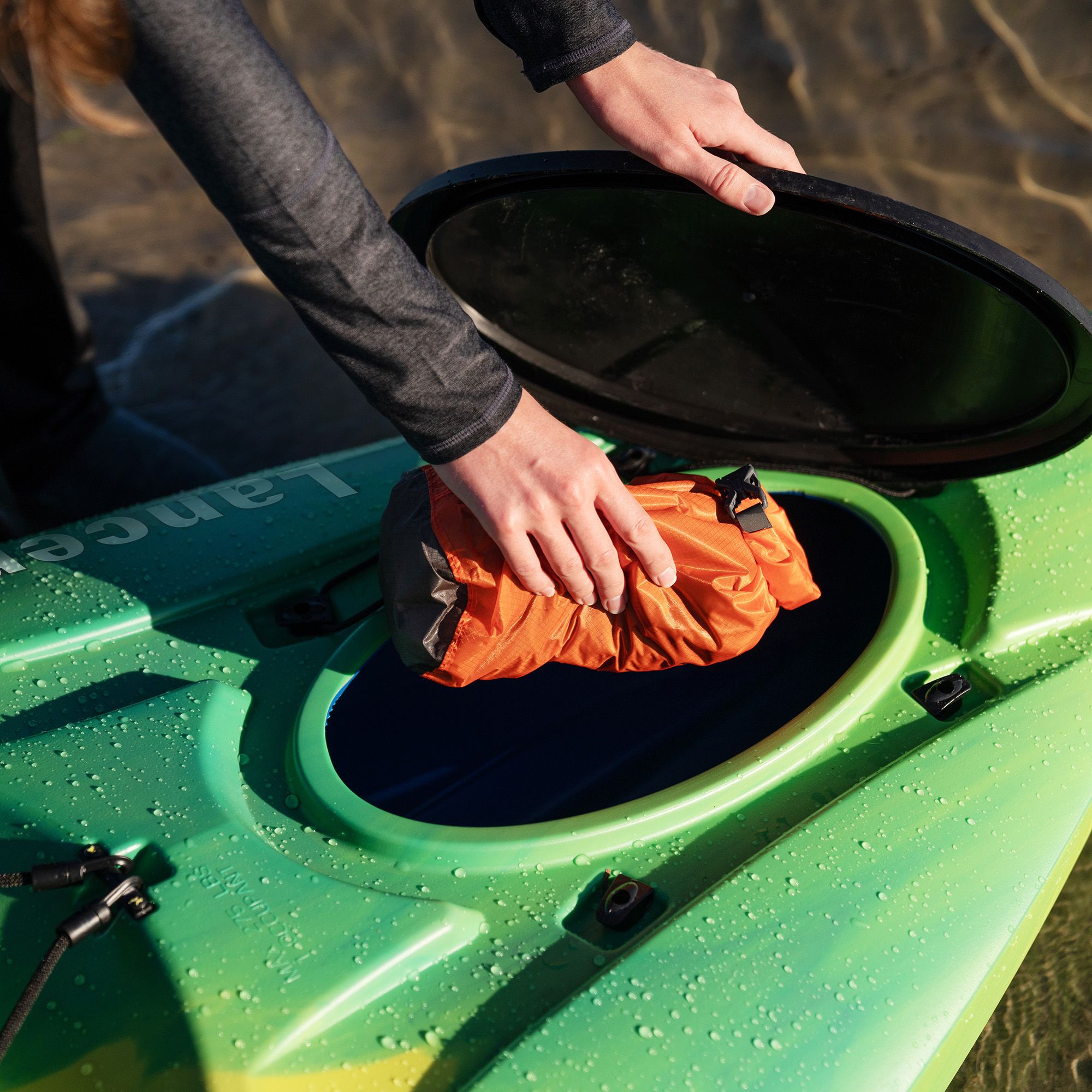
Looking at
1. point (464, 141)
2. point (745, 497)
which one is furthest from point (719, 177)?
point (464, 141)

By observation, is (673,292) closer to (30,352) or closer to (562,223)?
(562,223)

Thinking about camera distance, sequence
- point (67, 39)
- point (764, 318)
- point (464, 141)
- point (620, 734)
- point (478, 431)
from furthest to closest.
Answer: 1. point (464, 141)
2. point (764, 318)
3. point (620, 734)
4. point (478, 431)
5. point (67, 39)

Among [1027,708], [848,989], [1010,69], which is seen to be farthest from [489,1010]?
[1010,69]

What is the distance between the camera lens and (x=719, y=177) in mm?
832

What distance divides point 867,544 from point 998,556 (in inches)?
5.1

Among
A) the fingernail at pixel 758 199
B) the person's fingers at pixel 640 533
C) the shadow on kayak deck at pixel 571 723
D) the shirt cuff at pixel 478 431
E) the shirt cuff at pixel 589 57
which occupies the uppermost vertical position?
the shirt cuff at pixel 589 57

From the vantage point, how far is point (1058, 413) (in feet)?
3.22

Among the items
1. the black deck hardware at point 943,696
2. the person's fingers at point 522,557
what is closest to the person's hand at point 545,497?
the person's fingers at point 522,557

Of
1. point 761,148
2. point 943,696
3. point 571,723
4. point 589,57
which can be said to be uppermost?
point 589,57

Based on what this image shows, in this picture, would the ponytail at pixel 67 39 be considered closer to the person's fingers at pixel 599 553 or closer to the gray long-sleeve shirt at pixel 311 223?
the gray long-sleeve shirt at pixel 311 223

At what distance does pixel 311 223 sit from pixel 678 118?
40 centimetres

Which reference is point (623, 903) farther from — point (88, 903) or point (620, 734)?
point (88, 903)

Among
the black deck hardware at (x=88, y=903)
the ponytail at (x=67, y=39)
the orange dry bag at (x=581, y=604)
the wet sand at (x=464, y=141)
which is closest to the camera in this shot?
the ponytail at (x=67, y=39)

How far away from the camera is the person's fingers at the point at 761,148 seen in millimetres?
865
